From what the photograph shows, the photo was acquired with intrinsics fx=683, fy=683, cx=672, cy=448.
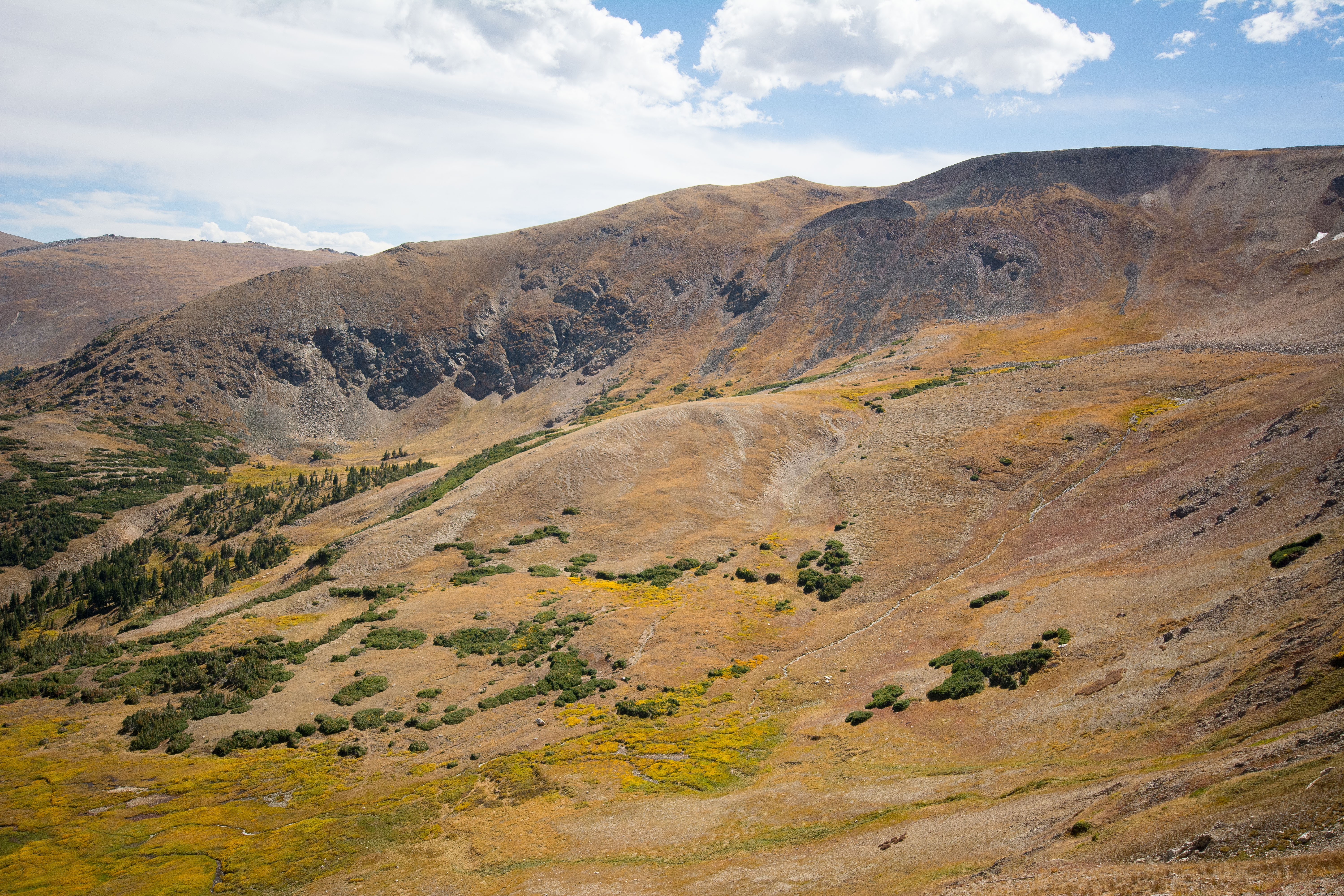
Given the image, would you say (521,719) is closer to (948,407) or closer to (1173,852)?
(1173,852)

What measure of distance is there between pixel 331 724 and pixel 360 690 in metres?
3.66

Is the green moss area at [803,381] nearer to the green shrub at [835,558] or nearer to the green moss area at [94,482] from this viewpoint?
the green shrub at [835,558]

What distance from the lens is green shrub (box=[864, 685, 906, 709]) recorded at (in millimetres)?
33125

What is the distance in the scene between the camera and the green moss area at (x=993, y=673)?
102 ft

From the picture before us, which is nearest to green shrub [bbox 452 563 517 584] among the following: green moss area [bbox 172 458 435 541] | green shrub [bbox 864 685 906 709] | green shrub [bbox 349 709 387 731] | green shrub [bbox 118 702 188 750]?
green shrub [bbox 349 709 387 731]

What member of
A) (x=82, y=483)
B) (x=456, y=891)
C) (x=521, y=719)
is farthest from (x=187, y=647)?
(x=82, y=483)

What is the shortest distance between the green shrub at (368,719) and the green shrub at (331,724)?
0.38 m

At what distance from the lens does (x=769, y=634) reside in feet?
146

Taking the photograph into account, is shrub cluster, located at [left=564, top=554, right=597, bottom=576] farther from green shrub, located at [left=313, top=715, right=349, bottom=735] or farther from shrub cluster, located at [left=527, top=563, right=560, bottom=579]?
green shrub, located at [left=313, top=715, right=349, bottom=735]

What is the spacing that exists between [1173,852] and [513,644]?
36.4m

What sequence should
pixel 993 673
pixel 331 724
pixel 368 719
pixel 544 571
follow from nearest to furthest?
pixel 993 673
pixel 331 724
pixel 368 719
pixel 544 571

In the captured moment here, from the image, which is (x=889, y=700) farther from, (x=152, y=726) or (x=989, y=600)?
(x=152, y=726)

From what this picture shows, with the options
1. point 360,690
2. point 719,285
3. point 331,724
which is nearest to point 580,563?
point 360,690

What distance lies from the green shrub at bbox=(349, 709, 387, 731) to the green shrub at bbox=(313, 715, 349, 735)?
1.24ft
